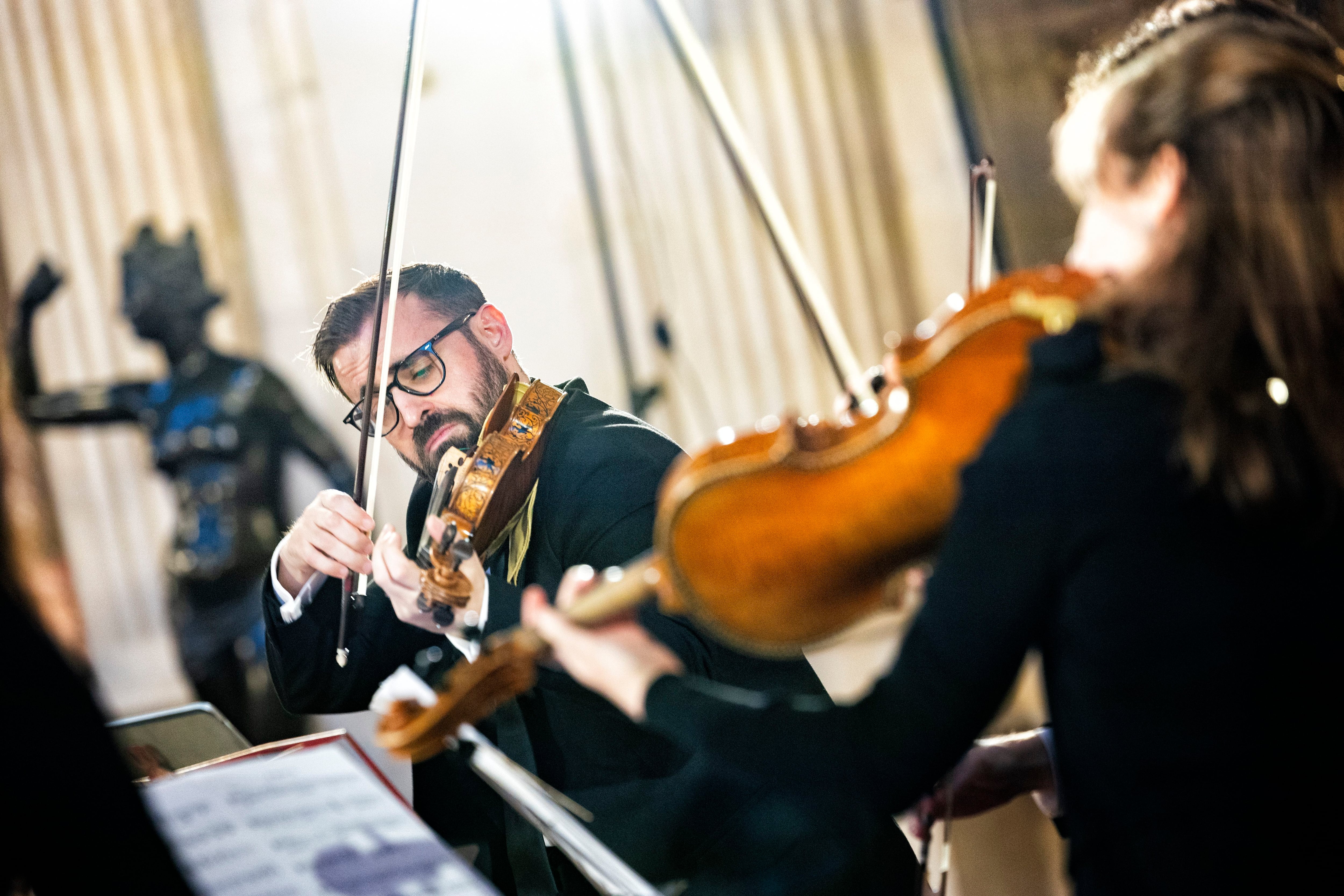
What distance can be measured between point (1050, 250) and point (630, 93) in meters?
1.60

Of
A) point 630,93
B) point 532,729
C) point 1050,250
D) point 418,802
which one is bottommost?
point 418,802

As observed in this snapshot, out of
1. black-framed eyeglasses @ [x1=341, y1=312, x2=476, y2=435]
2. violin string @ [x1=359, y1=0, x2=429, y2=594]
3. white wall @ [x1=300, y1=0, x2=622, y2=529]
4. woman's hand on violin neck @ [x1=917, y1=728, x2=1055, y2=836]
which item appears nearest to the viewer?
woman's hand on violin neck @ [x1=917, y1=728, x2=1055, y2=836]

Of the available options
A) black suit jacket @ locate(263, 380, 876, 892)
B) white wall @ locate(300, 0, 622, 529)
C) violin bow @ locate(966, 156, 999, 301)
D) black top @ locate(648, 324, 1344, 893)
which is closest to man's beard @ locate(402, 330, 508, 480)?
black suit jacket @ locate(263, 380, 876, 892)

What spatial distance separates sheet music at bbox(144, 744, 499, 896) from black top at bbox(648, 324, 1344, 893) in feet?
1.35

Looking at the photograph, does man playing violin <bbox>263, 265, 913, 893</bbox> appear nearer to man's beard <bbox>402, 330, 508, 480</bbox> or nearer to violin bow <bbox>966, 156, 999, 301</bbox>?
man's beard <bbox>402, 330, 508, 480</bbox>

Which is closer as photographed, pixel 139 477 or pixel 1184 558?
pixel 1184 558

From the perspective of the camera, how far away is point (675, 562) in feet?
3.13

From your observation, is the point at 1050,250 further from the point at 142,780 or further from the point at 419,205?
the point at 142,780

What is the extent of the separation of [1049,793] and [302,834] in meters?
0.89

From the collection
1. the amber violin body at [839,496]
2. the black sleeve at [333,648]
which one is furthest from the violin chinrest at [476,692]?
the black sleeve at [333,648]

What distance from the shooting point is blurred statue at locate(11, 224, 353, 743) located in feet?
12.0

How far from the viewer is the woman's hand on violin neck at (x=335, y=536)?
5.97 feet

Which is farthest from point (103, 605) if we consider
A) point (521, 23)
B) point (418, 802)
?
point (418, 802)

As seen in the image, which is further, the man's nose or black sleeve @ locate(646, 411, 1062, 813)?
the man's nose
